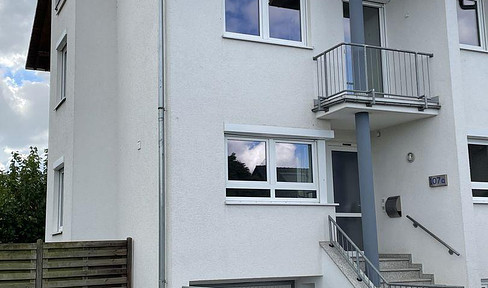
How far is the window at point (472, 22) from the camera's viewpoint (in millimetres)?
12688

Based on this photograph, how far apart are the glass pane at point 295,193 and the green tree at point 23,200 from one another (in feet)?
53.2

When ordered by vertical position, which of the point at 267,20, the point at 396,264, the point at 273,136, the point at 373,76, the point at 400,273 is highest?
the point at 267,20

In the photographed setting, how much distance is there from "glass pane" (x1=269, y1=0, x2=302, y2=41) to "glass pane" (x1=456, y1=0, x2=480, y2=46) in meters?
3.46

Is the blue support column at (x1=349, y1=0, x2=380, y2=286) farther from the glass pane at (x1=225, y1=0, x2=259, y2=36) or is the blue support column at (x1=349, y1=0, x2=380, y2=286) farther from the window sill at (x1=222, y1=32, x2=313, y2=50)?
the glass pane at (x1=225, y1=0, x2=259, y2=36)

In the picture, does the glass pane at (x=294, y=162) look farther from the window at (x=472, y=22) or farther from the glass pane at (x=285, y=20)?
the window at (x=472, y=22)

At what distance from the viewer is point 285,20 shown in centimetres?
1132

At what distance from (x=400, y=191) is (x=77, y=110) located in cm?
630

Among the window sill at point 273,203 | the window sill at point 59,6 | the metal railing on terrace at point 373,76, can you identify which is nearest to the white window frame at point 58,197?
the window sill at point 59,6

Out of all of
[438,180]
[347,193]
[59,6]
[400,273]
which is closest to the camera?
[400,273]

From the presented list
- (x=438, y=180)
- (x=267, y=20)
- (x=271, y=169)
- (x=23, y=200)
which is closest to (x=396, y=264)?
(x=438, y=180)

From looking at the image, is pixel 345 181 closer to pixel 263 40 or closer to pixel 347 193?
pixel 347 193

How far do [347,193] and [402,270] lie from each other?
1.99 meters

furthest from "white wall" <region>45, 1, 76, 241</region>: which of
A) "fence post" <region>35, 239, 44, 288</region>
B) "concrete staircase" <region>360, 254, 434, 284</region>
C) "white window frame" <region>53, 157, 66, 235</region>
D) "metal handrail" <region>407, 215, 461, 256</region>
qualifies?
"metal handrail" <region>407, 215, 461, 256</region>

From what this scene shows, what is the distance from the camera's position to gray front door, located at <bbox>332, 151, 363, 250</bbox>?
1230 centimetres
